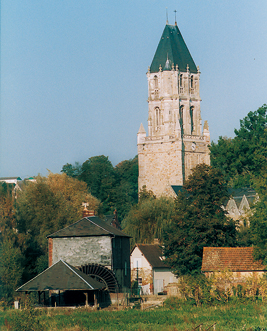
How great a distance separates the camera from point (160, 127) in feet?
275

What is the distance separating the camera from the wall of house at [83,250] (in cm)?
4366

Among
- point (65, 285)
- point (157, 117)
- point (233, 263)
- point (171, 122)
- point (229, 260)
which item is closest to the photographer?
point (65, 285)

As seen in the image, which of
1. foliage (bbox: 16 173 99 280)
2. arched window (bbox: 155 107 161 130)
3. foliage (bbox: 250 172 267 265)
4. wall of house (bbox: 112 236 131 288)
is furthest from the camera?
arched window (bbox: 155 107 161 130)

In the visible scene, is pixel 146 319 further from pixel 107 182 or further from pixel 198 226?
pixel 107 182

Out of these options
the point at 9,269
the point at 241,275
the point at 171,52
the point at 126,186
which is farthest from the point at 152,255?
the point at 126,186

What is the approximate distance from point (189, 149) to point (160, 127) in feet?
15.6

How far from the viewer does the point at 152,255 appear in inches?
2218

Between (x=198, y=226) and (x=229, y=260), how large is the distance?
3.97 metres

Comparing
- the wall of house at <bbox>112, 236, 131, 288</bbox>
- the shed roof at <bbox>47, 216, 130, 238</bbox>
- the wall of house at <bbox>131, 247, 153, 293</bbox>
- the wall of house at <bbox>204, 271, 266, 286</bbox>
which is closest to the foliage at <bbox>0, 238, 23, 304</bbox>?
the shed roof at <bbox>47, 216, 130, 238</bbox>

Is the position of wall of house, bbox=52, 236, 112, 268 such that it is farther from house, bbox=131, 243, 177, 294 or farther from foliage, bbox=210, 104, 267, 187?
foliage, bbox=210, 104, 267, 187

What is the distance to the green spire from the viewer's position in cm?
8325

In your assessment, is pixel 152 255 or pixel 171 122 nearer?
pixel 152 255

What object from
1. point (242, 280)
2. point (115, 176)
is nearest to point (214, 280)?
point (242, 280)

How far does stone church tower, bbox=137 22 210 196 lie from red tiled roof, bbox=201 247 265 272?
Answer: 36066mm
